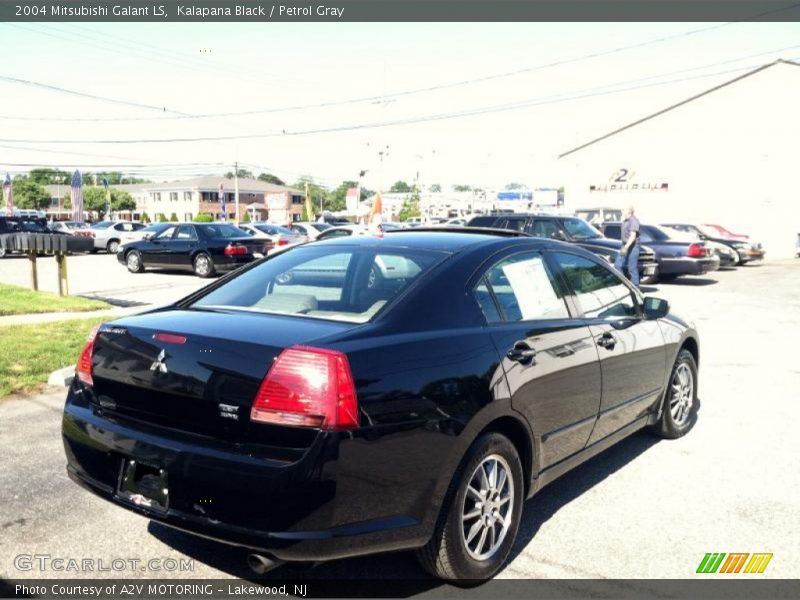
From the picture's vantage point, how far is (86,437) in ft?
10.8

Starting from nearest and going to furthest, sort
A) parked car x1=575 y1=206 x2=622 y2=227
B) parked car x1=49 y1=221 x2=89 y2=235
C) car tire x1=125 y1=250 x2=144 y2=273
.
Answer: car tire x1=125 y1=250 x2=144 y2=273 → parked car x1=575 y1=206 x2=622 y2=227 → parked car x1=49 y1=221 x2=89 y2=235

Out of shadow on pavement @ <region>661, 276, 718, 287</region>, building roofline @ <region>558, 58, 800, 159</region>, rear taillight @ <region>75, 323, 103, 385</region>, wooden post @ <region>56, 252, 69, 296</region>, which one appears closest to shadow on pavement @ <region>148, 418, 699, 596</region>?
rear taillight @ <region>75, 323, 103, 385</region>

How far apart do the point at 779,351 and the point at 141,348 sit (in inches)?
341

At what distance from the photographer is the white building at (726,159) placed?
1425 inches

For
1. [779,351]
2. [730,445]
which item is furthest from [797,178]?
[730,445]

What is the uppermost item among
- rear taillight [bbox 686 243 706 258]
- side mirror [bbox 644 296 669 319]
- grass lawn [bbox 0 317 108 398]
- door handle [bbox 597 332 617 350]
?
side mirror [bbox 644 296 669 319]

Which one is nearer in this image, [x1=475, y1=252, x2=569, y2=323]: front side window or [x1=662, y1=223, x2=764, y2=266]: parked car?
[x1=475, y1=252, x2=569, y2=323]: front side window

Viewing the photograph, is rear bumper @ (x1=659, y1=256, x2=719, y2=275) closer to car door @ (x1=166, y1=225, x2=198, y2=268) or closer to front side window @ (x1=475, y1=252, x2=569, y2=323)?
car door @ (x1=166, y1=225, x2=198, y2=268)

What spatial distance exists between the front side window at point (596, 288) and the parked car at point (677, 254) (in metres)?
14.9

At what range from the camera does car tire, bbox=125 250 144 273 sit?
71.1 ft

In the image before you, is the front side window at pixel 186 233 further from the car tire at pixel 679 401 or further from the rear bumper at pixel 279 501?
the rear bumper at pixel 279 501

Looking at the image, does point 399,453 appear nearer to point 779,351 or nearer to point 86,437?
point 86,437

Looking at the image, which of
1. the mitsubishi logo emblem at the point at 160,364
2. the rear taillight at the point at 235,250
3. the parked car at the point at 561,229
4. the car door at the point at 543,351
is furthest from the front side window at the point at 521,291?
the rear taillight at the point at 235,250

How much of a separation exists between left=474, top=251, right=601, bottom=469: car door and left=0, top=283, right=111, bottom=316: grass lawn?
9.33 meters
